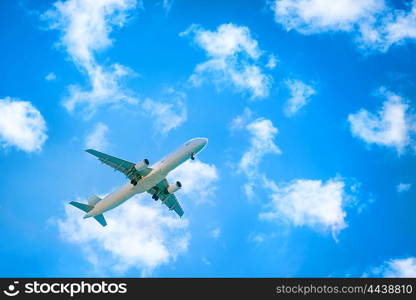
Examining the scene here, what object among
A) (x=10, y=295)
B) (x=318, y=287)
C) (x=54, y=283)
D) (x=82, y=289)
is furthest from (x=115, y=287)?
(x=318, y=287)

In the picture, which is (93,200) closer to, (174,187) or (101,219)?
(101,219)

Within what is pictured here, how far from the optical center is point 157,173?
2598 inches

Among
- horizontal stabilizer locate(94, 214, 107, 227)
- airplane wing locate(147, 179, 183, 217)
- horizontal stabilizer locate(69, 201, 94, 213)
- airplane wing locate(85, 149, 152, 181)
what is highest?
airplane wing locate(147, 179, 183, 217)

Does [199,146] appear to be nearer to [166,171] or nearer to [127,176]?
[166,171]

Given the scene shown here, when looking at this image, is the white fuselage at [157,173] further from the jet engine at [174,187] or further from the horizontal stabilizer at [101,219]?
the jet engine at [174,187]

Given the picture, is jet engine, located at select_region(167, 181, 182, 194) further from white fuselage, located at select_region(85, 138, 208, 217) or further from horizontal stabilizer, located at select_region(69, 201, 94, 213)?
horizontal stabilizer, located at select_region(69, 201, 94, 213)

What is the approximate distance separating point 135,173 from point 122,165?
274 centimetres

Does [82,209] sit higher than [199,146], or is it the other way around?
[199,146]

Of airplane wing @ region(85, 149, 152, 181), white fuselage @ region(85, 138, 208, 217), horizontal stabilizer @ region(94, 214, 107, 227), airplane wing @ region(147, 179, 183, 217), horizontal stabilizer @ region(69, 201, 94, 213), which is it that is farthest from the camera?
airplane wing @ region(147, 179, 183, 217)

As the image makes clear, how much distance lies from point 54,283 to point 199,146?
3166cm

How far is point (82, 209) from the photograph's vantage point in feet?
237

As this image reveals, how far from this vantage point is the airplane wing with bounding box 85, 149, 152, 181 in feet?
220

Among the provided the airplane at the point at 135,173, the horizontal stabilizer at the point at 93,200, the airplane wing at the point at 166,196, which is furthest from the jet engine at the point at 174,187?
the horizontal stabilizer at the point at 93,200

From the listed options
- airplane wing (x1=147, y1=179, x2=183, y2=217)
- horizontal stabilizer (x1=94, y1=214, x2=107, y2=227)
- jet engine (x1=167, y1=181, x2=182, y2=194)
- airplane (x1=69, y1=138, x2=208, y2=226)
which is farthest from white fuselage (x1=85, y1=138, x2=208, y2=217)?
airplane wing (x1=147, y1=179, x2=183, y2=217)
